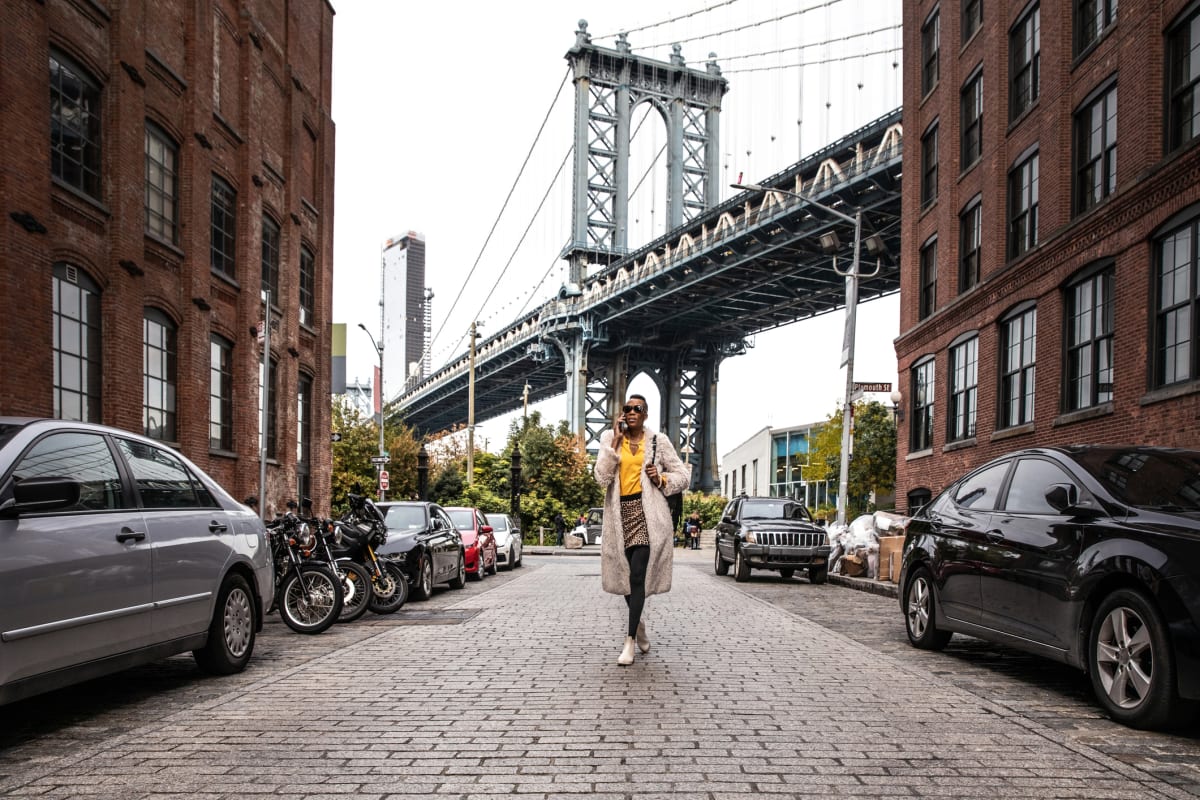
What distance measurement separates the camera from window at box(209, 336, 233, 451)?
2116cm

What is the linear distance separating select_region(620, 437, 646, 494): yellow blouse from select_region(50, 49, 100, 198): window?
11475 millimetres

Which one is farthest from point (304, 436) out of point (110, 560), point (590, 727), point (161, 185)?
point (590, 727)

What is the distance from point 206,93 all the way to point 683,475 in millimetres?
16264

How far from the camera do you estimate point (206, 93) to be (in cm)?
2031

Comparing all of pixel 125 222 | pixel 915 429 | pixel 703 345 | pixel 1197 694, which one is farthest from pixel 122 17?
pixel 703 345

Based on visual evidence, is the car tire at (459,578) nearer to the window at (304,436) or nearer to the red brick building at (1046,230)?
the red brick building at (1046,230)

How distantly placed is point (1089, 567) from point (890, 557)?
11145 mm

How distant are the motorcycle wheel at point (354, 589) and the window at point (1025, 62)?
1592cm

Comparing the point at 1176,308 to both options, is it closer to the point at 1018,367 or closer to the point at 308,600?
the point at 1018,367

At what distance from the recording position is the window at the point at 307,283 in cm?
2750

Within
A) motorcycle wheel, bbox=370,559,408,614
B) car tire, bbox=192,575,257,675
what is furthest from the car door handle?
motorcycle wheel, bbox=370,559,408,614

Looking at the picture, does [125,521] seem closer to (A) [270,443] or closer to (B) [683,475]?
(B) [683,475]

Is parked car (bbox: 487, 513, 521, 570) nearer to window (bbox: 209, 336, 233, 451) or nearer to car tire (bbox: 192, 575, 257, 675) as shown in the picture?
window (bbox: 209, 336, 233, 451)

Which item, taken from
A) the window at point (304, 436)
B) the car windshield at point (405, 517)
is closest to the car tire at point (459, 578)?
the car windshield at point (405, 517)
